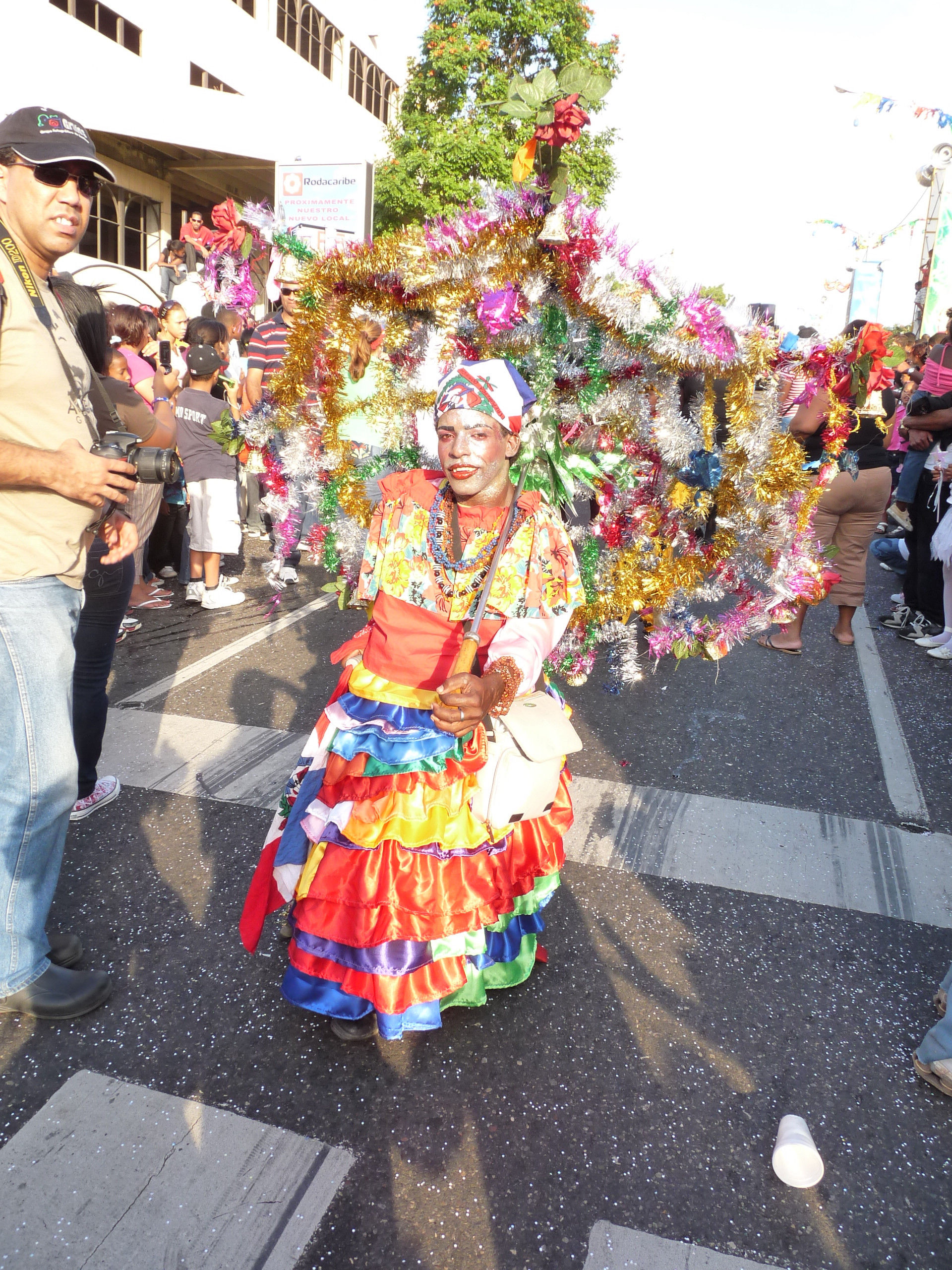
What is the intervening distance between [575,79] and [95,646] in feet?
8.28

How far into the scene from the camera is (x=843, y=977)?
2.81 metres

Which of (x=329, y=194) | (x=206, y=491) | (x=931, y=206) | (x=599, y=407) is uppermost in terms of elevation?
(x=931, y=206)

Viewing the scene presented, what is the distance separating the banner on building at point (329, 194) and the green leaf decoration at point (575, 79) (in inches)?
469

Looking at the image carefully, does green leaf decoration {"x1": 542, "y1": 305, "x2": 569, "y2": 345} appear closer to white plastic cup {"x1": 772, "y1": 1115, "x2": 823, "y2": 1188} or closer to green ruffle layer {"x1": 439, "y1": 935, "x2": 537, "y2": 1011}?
green ruffle layer {"x1": 439, "y1": 935, "x2": 537, "y2": 1011}

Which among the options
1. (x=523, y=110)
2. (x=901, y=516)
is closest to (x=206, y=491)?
(x=523, y=110)

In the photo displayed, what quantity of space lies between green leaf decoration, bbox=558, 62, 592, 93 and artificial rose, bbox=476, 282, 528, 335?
576mm

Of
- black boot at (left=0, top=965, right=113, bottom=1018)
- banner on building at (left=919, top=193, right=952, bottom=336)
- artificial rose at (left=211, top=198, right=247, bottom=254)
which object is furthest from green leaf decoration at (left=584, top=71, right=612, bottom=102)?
banner on building at (left=919, top=193, right=952, bottom=336)

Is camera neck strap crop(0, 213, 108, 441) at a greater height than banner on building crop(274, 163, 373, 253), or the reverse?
banner on building crop(274, 163, 373, 253)

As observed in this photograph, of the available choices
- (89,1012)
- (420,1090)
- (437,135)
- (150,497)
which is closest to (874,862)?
(420,1090)

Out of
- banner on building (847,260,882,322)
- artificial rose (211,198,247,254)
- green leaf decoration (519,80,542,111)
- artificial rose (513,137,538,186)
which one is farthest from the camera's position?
banner on building (847,260,882,322)

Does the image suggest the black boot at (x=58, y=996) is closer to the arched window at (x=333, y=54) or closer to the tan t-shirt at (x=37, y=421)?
the tan t-shirt at (x=37, y=421)

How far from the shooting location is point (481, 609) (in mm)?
2189

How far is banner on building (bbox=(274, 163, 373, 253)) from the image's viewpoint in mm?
13914

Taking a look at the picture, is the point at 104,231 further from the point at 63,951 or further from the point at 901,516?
the point at 63,951
